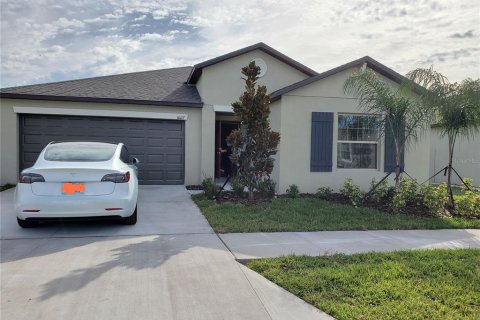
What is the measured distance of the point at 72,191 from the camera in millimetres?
5688

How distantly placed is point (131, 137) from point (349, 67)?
706 cm

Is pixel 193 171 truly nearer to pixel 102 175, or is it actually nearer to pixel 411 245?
pixel 102 175

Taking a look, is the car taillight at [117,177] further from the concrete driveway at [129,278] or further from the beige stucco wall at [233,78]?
the beige stucco wall at [233,78]

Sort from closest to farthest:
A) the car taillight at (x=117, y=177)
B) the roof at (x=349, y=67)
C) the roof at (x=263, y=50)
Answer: the car taillight at (x=117, y=177) → the roof at (x=349, y=67) → the roof at (x=263, y=50)

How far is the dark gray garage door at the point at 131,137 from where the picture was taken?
452 inches

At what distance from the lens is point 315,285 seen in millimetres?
3971

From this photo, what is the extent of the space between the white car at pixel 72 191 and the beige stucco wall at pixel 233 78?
22.9 ft

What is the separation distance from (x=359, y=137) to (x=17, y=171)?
10411 millimetres

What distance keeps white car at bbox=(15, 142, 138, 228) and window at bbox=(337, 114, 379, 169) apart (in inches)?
256

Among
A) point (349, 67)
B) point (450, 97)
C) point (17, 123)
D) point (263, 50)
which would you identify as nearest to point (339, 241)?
point (450, 97)

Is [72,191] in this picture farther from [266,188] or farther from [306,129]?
[306,129]

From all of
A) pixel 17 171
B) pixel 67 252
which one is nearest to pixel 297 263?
pixel 67 252

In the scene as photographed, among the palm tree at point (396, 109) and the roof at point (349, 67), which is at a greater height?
the roof at point (349, 67)

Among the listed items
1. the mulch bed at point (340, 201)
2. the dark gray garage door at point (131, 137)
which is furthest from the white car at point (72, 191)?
the dark gray garage door at point (131, 137)
